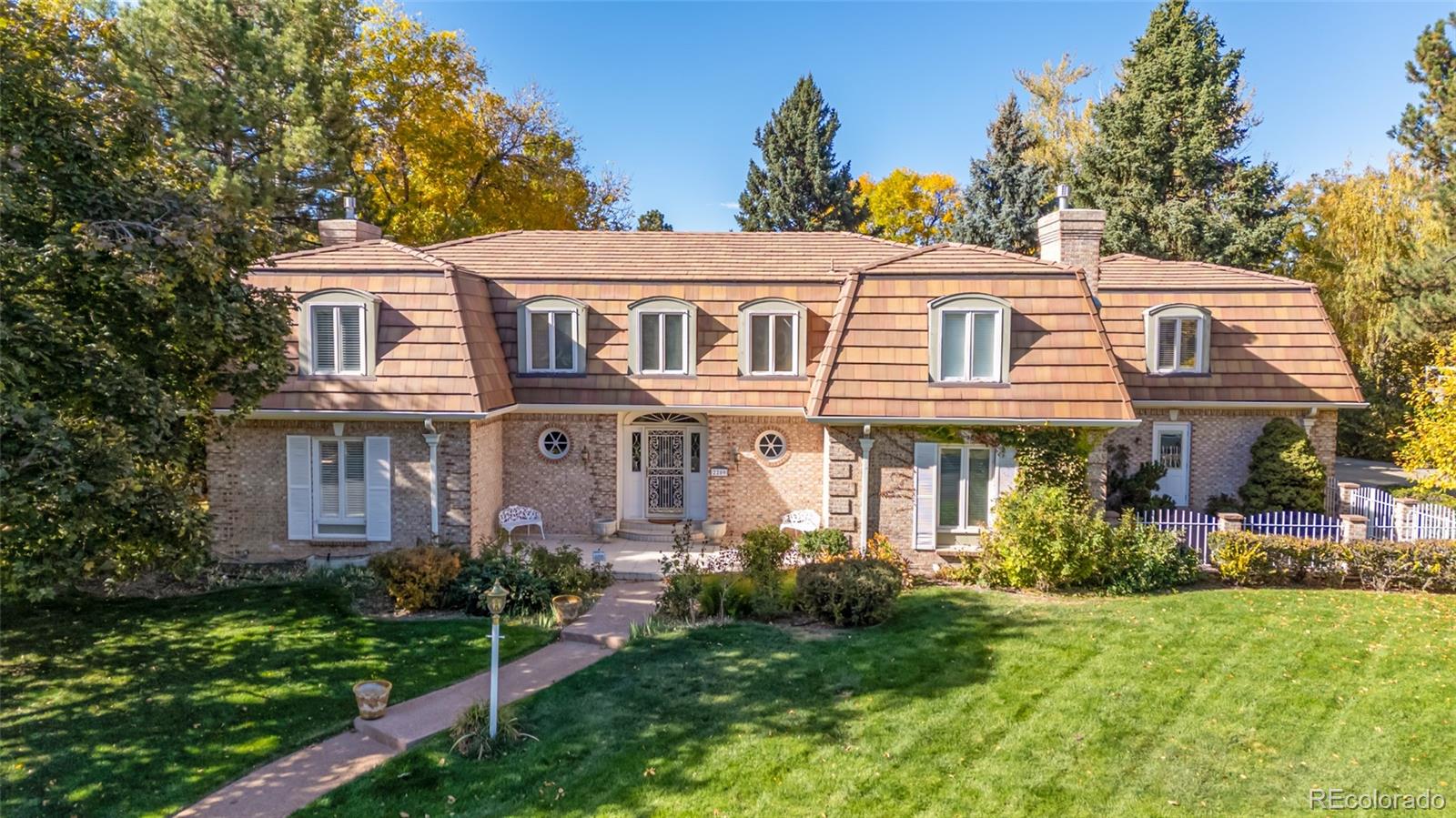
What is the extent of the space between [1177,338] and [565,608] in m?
15.4

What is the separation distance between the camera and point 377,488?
14.0m

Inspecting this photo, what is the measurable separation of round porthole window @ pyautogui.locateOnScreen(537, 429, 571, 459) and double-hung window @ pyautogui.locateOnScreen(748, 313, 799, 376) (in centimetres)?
438

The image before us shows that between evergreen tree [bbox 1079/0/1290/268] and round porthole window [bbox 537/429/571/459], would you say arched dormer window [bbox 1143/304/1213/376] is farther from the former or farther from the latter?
round porthole window [bbox 537/429/571/459]

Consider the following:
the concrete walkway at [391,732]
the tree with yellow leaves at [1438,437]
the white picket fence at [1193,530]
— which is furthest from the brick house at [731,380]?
the concrete walkway at [391,732]

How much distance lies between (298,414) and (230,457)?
202 centimetres

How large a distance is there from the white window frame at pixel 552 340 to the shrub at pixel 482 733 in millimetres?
8752

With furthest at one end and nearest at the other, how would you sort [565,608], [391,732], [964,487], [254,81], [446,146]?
[446,146], [254,81], [964,487], [565,608], [391,732]

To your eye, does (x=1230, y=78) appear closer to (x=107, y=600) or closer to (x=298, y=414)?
(x=298, y=414)

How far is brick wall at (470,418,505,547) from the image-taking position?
1402 centimetres

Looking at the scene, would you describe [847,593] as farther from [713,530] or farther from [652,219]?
[652,219]

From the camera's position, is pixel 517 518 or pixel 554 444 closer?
pixel 517 518

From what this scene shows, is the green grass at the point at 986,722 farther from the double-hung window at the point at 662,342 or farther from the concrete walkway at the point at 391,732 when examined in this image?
the double-hung window at the point at 662,342

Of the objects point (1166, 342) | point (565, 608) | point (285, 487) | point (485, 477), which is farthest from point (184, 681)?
point (1166, 342)

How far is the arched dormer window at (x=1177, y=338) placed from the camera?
17.2m
